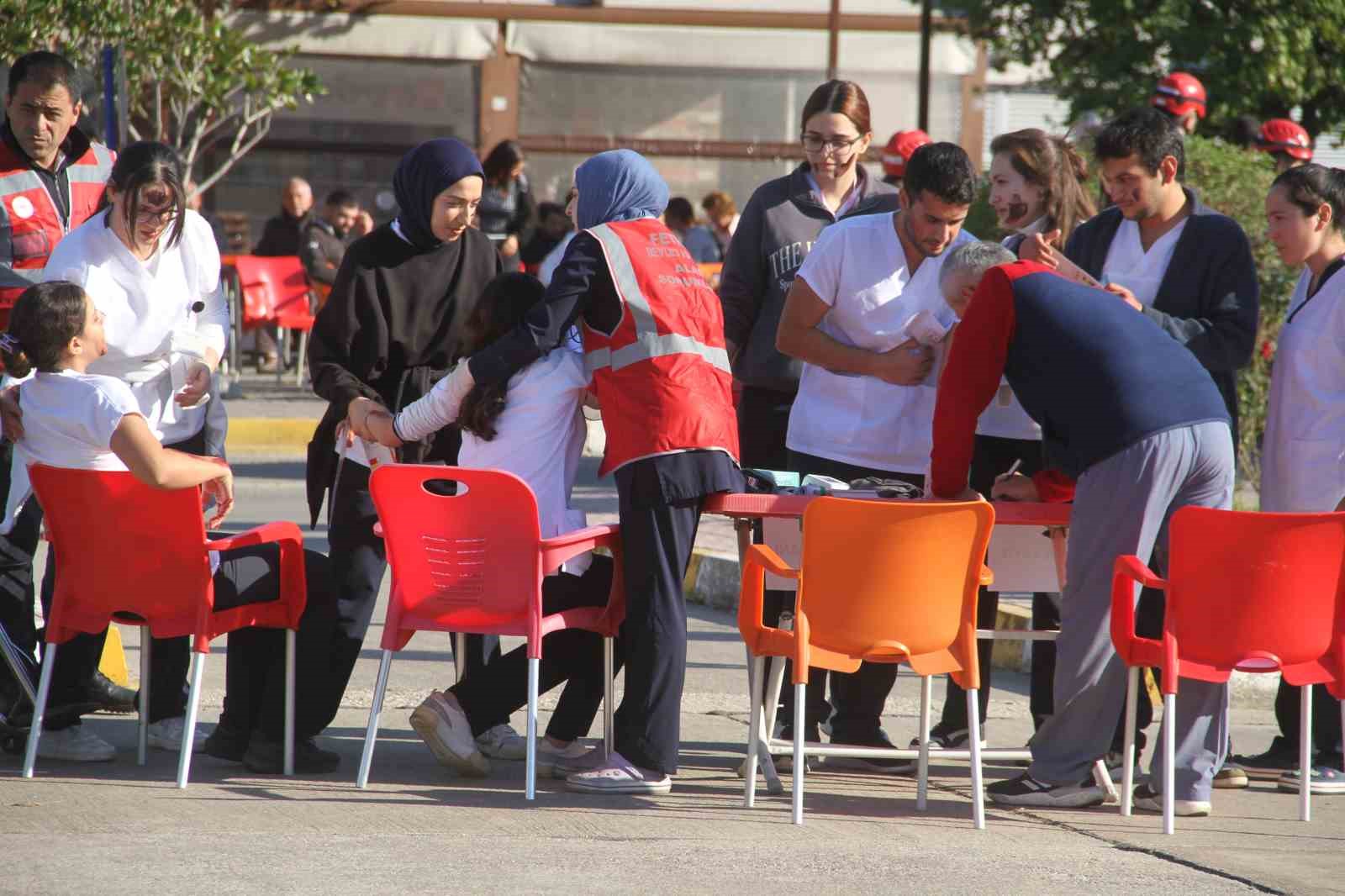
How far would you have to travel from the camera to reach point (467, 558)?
18.2ft

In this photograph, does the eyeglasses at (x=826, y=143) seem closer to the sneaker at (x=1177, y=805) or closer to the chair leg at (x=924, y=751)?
the chair leg at (x=924, y=751)

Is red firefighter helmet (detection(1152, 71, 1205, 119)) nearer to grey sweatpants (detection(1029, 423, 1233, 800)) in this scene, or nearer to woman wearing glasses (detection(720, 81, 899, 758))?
woman wearing glasses (detection(720, 81, 899, 758))

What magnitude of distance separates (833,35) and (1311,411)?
1660cm

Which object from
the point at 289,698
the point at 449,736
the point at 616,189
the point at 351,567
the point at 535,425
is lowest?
the point at 449,736

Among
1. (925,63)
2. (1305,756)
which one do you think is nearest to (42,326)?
(1305,756)

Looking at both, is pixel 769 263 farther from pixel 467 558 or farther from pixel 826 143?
pixel 467 558

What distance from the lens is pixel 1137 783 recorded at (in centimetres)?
593

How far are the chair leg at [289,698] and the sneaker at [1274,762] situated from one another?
2962 millimetres

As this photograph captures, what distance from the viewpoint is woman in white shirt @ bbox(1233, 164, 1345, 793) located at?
6031 millimetres

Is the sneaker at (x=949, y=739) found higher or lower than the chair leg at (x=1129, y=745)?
lower

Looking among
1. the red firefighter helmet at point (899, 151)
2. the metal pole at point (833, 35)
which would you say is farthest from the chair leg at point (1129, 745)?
the metal pole at point (833, 35)

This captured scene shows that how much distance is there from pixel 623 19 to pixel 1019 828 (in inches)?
725

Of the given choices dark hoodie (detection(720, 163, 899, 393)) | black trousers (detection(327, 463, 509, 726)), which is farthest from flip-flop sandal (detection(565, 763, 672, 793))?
dark hoodie (detection(720, 163, 899, 393))

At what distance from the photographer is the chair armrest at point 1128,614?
539 cm
